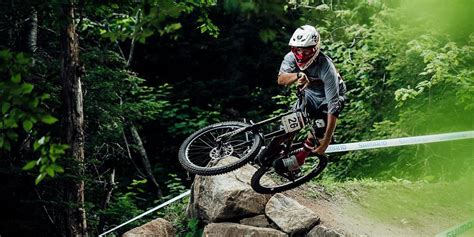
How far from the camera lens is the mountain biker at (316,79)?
22.1 feet

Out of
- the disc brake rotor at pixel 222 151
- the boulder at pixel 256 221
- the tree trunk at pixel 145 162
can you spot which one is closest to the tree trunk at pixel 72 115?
A: the boulder at pixel 256 221

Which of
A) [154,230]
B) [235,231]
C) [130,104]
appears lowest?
[154,230]

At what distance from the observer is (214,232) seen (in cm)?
855

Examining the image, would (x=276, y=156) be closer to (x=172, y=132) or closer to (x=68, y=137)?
(x=68, y=137)

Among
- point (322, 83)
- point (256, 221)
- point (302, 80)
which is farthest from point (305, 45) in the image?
point (256, 221)

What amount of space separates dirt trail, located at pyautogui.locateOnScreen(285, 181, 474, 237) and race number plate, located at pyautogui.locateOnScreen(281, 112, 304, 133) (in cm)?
170

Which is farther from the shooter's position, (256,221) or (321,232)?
(256,221)

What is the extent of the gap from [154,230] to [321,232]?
2266 millimetres

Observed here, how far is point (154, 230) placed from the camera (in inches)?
358

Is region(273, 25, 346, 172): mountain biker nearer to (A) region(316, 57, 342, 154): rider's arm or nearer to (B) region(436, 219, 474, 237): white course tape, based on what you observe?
(A) region(316, 57, 342, 154): rider's arm

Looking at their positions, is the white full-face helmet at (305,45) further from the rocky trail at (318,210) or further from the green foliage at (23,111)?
the green foliage at (23,111)

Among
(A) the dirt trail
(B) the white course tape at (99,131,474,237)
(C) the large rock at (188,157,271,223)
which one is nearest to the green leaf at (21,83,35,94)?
(C) the large rock at (188,157,271,223)

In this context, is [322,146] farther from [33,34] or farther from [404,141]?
[33,34]

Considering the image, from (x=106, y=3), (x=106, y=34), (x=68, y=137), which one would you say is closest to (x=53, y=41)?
(x=68, y=137)
